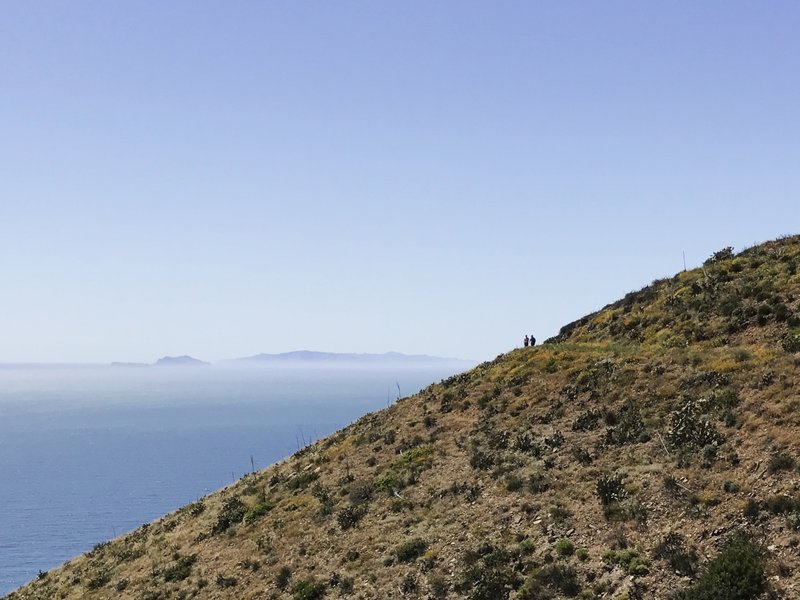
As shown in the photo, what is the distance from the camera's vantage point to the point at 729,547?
1527 cm

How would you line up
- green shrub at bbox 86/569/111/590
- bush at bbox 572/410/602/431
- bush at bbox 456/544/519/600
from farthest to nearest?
green shrub at bbox 86/569/111/590 < bush at bbox 572/410/602/431 < bush at bbox 456/544/519/600

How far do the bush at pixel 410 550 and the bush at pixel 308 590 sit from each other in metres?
2.87

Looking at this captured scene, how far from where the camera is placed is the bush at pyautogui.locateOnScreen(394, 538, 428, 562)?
21.0 metres

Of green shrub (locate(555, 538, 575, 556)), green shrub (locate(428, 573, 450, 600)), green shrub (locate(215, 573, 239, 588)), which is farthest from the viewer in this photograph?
green shrub (locate(215, 573, 239, 588))

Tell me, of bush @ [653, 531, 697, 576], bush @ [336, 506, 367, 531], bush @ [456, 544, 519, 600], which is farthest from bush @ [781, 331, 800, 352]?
bush @ [336, 506, 367, 531]

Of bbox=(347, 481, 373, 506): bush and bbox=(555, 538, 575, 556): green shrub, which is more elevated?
bbox=(555, 538, 575, 556): green shrub

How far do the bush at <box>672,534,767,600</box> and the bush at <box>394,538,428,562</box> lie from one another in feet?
29.5

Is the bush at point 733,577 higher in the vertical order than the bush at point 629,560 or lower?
higher

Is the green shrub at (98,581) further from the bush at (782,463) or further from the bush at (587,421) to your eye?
the bush at (782,463)

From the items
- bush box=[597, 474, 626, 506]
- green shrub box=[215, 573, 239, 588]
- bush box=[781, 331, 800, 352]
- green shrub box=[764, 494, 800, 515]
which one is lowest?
green shrub box=[215, 573, 239, 588]

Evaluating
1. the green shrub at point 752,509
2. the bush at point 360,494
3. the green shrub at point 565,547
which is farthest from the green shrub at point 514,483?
the green shrub at point 752,509

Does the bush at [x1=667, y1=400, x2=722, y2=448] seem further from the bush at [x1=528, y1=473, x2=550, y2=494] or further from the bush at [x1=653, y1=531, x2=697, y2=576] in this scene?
the bush at [x1=653, y1=531, x2=697, y2=576]

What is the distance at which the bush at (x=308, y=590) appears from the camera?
20953 mm

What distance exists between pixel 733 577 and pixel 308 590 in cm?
1359
